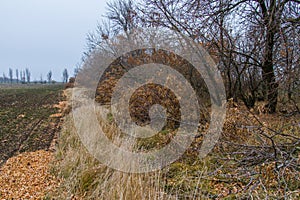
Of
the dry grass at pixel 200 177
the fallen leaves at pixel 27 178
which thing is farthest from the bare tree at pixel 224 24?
the fallen leaves at pixel 27 178

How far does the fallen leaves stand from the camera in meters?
2.62

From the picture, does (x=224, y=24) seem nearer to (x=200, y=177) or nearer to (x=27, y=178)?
(x=200, y=177)

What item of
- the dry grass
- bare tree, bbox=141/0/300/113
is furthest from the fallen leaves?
bare tree, bbox=141/0/300/113

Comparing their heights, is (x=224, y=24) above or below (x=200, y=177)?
above

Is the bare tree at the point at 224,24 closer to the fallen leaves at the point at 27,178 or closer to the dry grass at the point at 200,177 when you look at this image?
the dry grass at the point at 200,177

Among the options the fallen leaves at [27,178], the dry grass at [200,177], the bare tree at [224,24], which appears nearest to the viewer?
the dry grass at [200,177]

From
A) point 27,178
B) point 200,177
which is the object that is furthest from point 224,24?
point 27,178

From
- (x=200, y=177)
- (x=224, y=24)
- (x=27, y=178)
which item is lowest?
(x=27, y=178)

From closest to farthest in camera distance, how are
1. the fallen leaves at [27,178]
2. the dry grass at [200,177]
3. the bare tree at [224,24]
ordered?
the dry grass at [200,177] → the fallen leaves at [27,178] → the bare tree at [224,24]

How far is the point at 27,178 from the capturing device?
301 cm

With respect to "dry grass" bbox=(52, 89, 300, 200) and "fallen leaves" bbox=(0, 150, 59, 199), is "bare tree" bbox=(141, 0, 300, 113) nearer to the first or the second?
"dry grass" bbox=(52, 89, 300, 200)

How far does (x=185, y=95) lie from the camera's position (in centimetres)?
455

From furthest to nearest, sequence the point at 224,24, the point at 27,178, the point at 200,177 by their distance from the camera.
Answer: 1. the point at 224,24
2. the point at 27,178
3. the point at 200,177

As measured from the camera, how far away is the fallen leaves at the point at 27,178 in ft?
8.59
